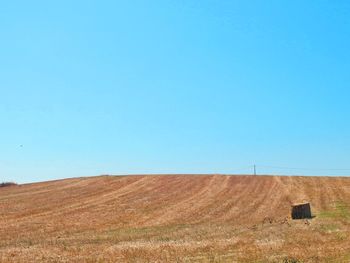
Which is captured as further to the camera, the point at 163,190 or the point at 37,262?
the point at 163,190

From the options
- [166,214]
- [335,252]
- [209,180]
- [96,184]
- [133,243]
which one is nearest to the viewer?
[335,252]

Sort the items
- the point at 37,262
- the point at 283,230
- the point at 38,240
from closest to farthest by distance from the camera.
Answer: the point at 37,262 < the point at 38,240 < the point at 283,230

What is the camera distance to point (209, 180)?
188 ft

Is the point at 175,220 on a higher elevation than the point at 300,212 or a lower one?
lower

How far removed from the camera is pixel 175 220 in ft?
108

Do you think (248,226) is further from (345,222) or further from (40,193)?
(40,193)

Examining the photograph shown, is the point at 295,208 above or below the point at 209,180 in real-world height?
below

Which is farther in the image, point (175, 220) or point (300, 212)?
point (300, 212)

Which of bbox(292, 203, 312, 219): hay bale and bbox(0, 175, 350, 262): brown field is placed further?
bbox(292, 203, 312, 219): hay bale

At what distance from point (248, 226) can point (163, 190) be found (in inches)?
758

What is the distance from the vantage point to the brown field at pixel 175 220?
787 inches

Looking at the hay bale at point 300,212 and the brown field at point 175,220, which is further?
the hay bale at point 300,212

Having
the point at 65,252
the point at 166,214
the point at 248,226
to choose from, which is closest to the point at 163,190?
the point at 166,214

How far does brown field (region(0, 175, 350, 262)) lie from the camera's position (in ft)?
65.6
